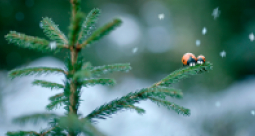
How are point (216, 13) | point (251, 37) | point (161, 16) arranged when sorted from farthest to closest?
point (161, 16) → point (216, 13) → point (251, 37)

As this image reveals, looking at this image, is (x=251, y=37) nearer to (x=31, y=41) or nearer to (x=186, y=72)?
(x=186, y=72)

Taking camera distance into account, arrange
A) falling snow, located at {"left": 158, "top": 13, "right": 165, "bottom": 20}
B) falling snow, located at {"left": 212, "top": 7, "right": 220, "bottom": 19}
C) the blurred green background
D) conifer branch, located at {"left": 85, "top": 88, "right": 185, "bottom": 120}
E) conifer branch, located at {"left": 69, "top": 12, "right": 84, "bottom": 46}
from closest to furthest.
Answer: conifer branch, located at {"left": 69, "top": 12, "right": 84, "bottom": 46}
conifer branch, located at {"left": 85, "top": 88, "right": 185, "bottom": 120}
the blurred green background
falling snow, located at {"left": 212, "top": 7, "right": 220, "bottom": 19}
falling snow, located at {"left": 158, "top": 13, "right": 165, "bottom": 20}

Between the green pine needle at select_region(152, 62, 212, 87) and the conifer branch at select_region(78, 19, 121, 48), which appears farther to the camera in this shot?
the green pine needle at select_region(152, 62, 212, 87)

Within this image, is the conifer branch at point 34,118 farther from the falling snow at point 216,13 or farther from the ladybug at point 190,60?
the falling snow at point 216,13

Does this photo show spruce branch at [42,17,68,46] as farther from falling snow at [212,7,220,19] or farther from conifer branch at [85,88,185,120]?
falling snow at [212,7,220,19]

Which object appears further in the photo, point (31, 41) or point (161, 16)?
point (161, 16)

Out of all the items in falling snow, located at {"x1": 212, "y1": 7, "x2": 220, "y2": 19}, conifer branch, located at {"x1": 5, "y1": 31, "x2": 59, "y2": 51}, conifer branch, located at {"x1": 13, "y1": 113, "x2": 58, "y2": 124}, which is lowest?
conifer branch, located at {"x1": 13, "y1": 113, "x2": 58, "y2": 124}

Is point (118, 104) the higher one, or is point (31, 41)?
point (31, 41)

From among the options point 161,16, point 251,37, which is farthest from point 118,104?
point 161,16

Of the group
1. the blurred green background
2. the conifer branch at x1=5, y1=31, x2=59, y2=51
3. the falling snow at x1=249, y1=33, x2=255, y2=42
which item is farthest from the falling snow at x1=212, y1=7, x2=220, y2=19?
the conifer branch at x1=5, y1=31, x2=59, y2=51
